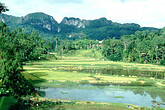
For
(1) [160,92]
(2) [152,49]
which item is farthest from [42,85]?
(2) [152,49]

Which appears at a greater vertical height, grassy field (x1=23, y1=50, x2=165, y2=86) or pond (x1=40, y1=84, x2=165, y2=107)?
grassy field (x1=23, y1=50, x2=165, y2=86)

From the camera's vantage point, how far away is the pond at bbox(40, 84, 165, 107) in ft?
82.0

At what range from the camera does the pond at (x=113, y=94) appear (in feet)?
82.0

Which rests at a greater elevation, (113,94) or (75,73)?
(75,73)

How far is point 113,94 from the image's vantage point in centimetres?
2803

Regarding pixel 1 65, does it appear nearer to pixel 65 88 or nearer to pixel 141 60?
pixel 65 88

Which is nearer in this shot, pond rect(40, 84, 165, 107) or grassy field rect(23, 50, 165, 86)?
pond rect(40, 84, 165, 107)

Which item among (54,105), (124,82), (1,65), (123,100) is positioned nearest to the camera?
(54,105)

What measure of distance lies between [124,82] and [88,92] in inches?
419

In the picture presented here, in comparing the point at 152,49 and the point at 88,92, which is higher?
the point at 152,49

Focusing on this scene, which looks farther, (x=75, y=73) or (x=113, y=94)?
(x=75, y=73)

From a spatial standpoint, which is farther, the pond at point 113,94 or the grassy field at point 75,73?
the grassy field at point 75,73

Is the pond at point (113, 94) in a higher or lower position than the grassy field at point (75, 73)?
lower

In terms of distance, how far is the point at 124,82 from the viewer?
1435 inches
